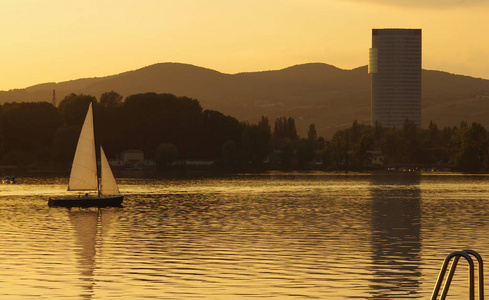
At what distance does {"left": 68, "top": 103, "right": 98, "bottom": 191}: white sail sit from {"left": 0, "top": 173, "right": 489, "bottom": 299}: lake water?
15.5ft

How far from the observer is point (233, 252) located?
5253 cm

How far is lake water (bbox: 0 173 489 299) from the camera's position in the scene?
38.0m

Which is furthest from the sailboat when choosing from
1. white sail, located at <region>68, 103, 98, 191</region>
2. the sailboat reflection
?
the sailboat reflection

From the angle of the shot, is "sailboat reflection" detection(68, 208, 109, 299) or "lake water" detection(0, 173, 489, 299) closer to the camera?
"lake water" detection(0, 173, 489, 299)

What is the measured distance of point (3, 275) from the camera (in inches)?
Result: 1665

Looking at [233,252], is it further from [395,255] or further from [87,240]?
[87,240]

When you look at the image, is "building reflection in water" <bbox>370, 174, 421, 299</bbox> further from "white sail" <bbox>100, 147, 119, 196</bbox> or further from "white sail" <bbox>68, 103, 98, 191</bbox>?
"white sail" <bbox>68, 103, 98, 191</bbox>

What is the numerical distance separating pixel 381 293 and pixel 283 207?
6955 centimetres

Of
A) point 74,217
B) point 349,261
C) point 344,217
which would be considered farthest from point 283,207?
point 349,261

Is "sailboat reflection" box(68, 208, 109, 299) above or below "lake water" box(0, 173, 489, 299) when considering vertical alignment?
below

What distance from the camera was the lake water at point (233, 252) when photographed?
38.0 m

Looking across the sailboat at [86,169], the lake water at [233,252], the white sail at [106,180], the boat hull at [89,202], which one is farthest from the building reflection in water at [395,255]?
the sailboat at [86,169]

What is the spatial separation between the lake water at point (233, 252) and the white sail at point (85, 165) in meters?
4.73

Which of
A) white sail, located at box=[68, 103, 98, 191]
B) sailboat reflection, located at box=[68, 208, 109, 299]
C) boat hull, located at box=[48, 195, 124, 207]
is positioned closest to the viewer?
sailboat reflection, located at box=[68, 208, 109, 299]
